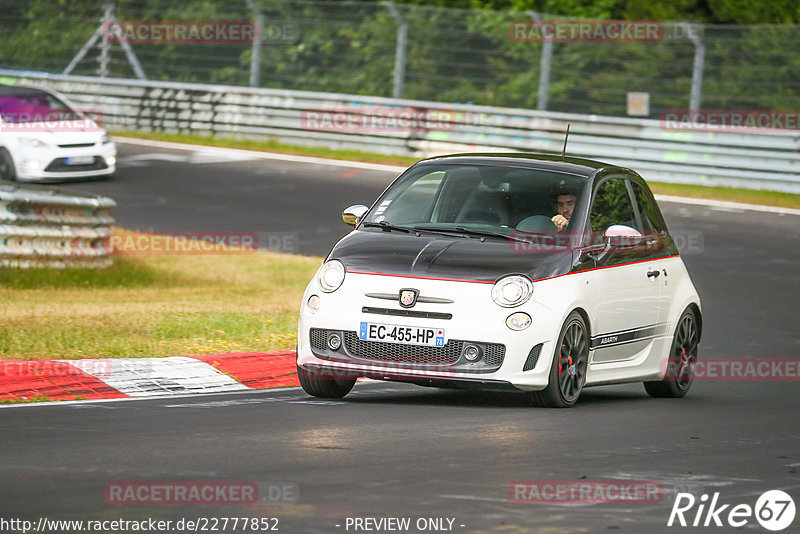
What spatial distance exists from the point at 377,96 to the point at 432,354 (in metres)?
20.4

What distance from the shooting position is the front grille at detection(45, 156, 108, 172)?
23.9m

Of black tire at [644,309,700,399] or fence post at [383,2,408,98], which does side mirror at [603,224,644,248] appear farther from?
fence post at [383,2,408,98]

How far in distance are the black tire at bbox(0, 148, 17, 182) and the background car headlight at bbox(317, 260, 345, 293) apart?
50.2 feet

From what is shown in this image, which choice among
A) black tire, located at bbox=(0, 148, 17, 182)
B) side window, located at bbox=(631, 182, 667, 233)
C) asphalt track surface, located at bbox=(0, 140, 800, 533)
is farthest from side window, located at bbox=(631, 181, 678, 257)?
black tire, located at bbox=(0, 148, 17, 182)

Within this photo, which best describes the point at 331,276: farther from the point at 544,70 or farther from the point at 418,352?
the point at 544,70

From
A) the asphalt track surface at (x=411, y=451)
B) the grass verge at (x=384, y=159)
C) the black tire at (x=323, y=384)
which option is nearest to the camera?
the asphalt track surface at (x=411, y=451)

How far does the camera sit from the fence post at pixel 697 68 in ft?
83.5

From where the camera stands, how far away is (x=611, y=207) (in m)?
10.7

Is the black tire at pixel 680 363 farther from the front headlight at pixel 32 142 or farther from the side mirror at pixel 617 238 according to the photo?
the front headlight at pixel 32 142

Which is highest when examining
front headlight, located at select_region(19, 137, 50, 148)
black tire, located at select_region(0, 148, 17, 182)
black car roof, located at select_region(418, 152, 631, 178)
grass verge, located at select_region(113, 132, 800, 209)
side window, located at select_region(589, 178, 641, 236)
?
black car roof, located at select_region(418, 152, 631, 178)

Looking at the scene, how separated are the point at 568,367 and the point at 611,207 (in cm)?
152

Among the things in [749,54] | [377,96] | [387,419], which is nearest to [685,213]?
[749,54]

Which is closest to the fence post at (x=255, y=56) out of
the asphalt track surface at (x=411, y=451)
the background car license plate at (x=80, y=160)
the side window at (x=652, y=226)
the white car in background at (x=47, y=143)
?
the white car in background at (x=47, y=143)

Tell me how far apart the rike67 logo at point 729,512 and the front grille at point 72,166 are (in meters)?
18.4
